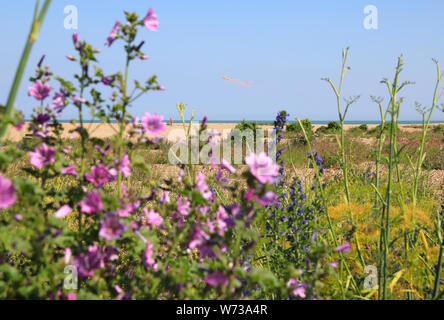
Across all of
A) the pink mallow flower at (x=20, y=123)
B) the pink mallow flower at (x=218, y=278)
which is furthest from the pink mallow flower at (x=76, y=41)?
the pink mallow flower at (x=218, y=278)

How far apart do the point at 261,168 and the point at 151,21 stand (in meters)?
0.87

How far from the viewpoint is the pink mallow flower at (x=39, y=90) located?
1.68 metres

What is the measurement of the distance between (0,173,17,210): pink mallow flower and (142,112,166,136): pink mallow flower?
24.0 inches

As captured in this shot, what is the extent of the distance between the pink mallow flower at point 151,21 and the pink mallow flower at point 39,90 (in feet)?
1.97

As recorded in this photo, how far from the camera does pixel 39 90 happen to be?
67.1 inches

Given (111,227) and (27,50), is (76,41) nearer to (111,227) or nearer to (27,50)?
(27,50)

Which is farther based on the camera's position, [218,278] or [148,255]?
[148,255]

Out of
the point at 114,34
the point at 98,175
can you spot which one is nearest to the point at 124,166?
the point at 98,175

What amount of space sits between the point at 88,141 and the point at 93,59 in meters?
0.38

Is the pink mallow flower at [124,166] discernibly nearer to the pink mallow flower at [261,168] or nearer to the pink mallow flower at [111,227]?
the pink mallow flower at [111,227]
